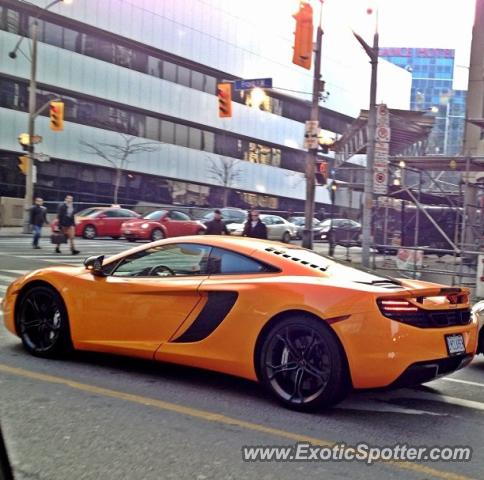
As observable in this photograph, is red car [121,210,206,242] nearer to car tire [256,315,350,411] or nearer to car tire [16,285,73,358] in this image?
car tire [16,285,73,358]

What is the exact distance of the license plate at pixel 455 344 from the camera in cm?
448

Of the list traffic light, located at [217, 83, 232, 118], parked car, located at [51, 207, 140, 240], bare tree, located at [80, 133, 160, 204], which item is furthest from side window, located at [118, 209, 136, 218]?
bare tree, located at [80, 133, 160, 204]

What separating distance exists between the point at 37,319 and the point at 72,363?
0.59 m

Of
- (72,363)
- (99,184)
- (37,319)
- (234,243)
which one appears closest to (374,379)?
(234,243)

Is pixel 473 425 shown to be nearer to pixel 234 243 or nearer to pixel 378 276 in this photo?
pixel 378 276

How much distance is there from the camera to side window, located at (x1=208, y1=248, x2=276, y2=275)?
495 cm

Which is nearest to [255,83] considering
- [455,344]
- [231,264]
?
[231,264]

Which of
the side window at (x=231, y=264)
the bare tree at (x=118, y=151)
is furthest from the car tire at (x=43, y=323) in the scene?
the bare tree at (x=118, y=151)

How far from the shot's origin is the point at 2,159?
34062 mm

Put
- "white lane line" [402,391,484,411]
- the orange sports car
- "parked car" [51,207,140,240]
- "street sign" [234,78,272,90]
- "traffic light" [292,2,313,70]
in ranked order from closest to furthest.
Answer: the orange sports car
"white lane line" [402,391,484,411]
"traffic light" [292,2,313,70]
"street sign" [234,78,272,90]
"parked car" [51,207,140,240]

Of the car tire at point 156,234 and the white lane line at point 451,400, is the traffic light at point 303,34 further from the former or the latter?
the car tire at point 156,234

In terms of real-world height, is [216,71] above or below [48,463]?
above

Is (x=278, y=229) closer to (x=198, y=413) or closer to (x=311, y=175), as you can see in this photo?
(x=311, y=175)

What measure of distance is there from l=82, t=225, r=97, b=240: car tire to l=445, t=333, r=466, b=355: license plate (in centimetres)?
2125
